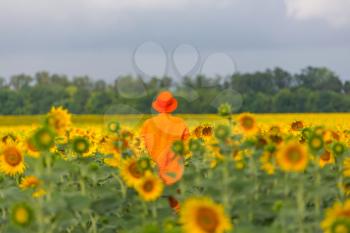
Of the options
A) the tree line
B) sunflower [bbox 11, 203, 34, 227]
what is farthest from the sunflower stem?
the tree line

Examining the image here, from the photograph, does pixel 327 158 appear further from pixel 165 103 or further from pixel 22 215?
pixel 22 215

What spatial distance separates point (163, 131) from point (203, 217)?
3930 millimetres

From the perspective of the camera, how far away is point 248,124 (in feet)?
19.1

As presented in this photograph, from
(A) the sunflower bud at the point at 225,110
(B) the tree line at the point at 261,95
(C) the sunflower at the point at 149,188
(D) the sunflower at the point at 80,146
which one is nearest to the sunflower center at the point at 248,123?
(A) the sunflower bud at the point at 225,110

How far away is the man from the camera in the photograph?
8008 millimetres

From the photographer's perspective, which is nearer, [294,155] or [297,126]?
[294,155]

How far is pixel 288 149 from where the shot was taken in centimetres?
471

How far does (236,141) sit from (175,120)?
8.22 ft

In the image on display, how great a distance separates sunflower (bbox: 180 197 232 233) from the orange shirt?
143 inches

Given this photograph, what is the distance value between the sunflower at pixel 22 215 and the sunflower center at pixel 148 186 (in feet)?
2.40

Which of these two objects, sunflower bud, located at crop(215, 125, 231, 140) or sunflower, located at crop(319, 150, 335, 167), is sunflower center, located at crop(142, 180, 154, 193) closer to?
sunflower bud, located at crop(215, 125, 231, 140)

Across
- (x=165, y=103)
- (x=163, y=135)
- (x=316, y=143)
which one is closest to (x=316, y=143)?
(x=316, y=143)

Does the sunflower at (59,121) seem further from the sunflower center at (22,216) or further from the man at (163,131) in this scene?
the man at (163,131)

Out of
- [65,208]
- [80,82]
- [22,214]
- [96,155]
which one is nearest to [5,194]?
[65,208]
